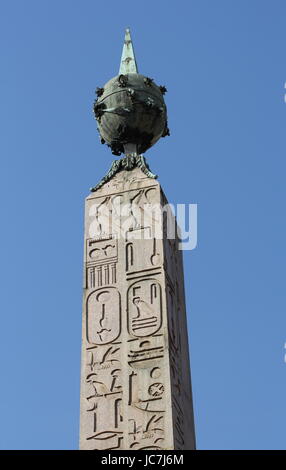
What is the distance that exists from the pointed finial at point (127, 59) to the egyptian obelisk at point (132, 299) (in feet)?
1.76

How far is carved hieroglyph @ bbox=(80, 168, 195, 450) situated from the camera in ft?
44.6

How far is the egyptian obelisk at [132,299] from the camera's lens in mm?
13648

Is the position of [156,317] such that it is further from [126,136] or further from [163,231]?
[126,136]

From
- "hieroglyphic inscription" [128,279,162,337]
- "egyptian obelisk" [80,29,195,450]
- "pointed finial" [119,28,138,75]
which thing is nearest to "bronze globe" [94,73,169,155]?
"egyptian obelisk" [80,29,195,450]

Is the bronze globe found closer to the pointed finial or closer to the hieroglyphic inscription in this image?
the pointed finial

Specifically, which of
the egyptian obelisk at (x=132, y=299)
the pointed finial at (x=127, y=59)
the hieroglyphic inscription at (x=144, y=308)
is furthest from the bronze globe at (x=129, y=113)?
the hieroglyphic inscription at (x=144, y=308)

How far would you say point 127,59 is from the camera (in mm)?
17828

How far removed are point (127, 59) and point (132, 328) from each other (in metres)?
4.84

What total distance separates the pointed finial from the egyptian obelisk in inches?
21.1

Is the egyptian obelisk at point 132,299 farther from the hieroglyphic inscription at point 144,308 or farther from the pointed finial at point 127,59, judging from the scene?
the pointed finial at point 127,59

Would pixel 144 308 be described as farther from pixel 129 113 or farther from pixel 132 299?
pixel 129 113

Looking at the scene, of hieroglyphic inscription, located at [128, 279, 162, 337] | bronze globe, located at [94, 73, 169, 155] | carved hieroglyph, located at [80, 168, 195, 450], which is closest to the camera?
carved hieroglyph, located at [80, 168, 195, 450]
